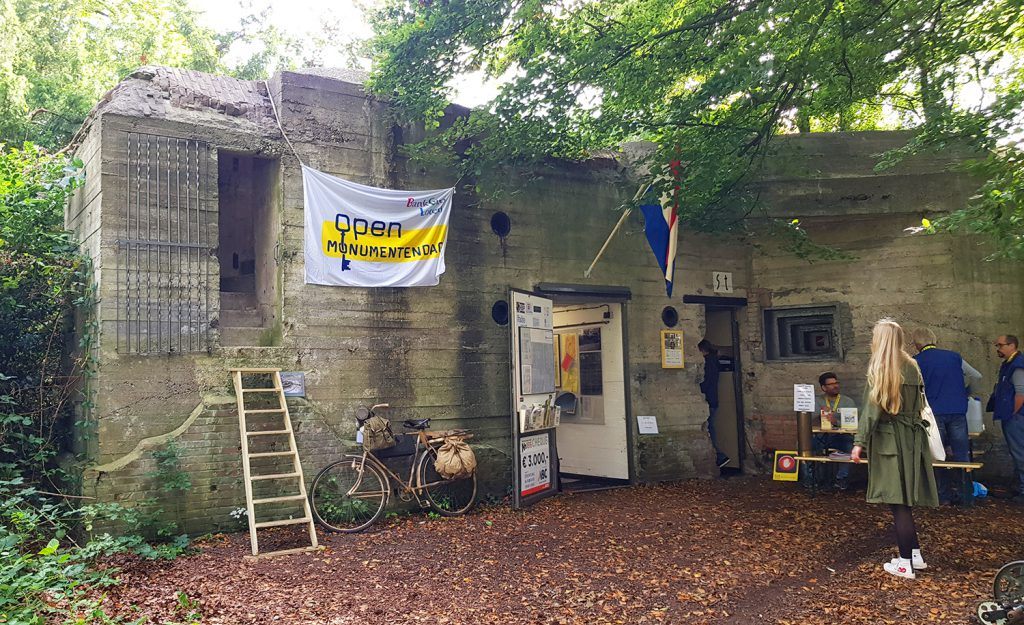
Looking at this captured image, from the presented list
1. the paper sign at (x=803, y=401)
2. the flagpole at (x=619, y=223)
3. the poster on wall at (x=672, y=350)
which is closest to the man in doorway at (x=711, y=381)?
the poster on wall at (x=672, y=350)

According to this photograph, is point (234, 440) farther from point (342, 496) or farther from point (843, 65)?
point (843, 65)

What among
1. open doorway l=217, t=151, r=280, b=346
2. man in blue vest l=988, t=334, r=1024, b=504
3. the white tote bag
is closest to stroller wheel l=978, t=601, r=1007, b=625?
the white tote bag

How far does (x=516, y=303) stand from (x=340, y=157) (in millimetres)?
2597

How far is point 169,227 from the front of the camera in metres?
6.99

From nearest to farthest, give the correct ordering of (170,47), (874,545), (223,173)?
1. (874,545)
2. (223,173)
3. (170,47)

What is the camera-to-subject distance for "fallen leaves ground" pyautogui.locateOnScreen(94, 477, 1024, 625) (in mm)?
4734

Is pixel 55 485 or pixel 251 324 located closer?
pixel 55 485

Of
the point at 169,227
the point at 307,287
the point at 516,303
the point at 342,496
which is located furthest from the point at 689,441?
the point at 169,227

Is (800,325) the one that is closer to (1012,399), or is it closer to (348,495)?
(1012,399)

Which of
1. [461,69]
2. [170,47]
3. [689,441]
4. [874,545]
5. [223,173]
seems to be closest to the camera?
[874,545]

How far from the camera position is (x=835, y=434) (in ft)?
30.3

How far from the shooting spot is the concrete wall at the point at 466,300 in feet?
22.3

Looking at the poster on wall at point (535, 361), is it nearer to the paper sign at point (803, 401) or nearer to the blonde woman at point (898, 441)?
the paper sign at point (803, 401)

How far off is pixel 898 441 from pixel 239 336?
630 centimetres
